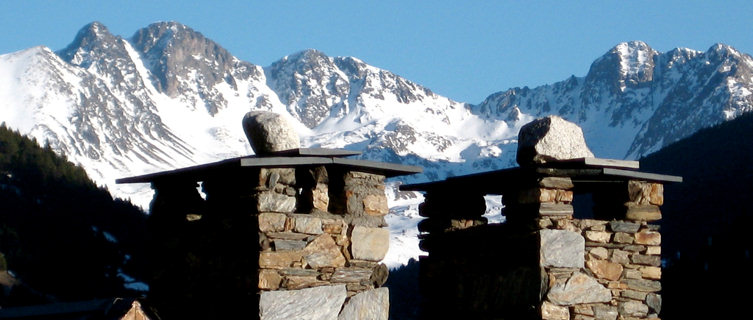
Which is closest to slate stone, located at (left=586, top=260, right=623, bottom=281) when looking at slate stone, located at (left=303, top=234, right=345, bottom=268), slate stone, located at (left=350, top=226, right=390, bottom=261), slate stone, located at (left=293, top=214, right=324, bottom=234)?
slate stone, located at (left=350, top=226, right=390, bottom=261)

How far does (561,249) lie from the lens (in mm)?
10867

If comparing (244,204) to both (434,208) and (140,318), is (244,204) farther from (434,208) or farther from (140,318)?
(434,208)

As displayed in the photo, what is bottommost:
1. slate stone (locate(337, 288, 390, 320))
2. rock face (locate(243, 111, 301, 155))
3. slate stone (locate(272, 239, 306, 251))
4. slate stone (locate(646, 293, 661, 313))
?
slate stone (locate(337, 288, 390, 320))

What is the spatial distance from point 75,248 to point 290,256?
51.4 m

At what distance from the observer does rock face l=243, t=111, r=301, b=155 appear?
10836mm

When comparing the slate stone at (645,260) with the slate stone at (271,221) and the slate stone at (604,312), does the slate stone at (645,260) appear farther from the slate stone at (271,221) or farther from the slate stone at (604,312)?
the slate stone at (271,221)

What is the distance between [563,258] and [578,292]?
38 cm

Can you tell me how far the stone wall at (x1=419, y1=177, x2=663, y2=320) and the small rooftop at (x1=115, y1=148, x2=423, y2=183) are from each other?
4.09ft

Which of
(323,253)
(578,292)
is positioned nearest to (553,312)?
(578,292)

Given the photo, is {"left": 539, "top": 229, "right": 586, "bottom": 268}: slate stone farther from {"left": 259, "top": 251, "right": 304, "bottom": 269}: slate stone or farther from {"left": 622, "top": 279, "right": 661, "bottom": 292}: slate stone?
{"left": 259, "top": 251, "right": 304, "bottom": 269}: slate stone

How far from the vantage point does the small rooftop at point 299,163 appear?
9820 mm

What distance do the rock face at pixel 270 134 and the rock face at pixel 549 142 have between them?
2282mm

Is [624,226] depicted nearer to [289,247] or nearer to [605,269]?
[605,269]


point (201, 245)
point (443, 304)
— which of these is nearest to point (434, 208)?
point (443, 304)
